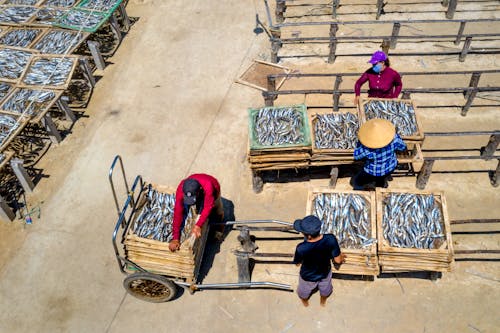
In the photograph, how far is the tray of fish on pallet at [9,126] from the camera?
35.4 ft

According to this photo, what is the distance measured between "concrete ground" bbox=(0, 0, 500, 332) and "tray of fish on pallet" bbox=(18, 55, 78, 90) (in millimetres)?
1108

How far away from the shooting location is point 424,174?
984 cm

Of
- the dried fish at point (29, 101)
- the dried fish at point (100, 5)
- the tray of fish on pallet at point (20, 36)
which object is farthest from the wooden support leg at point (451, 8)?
the tray of fish on pallet at point (20, 36)

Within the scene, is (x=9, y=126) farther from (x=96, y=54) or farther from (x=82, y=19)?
(x=82, y=19)

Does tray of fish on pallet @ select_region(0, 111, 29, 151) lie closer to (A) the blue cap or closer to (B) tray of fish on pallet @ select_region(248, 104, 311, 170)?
(B) tray of fish on pallet @ select_region(248, 104, 311, 170)

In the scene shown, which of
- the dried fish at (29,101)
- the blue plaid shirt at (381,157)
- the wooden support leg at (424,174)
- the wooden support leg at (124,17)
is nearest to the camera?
the blue plaid shirt at (381,157)

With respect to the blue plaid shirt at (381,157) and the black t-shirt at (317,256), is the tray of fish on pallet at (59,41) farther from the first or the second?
the black t-shirt at (317,256)

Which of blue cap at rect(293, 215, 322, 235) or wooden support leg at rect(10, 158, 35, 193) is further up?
blue cap at rect(293, 215, 322, 235)

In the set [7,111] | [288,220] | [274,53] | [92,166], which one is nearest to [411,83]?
[274,53]

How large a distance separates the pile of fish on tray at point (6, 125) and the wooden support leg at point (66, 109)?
1.26 meters

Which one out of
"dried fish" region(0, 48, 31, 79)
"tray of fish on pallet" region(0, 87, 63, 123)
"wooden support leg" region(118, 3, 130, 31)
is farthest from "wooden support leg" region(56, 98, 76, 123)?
"wooden support leg" region(118, 3, 130, 31)

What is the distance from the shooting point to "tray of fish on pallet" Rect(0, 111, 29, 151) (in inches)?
425

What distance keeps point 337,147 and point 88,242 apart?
19.9 feet

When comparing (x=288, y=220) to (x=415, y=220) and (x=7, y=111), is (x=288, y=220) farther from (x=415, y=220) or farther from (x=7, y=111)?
(x=7, y=111)
